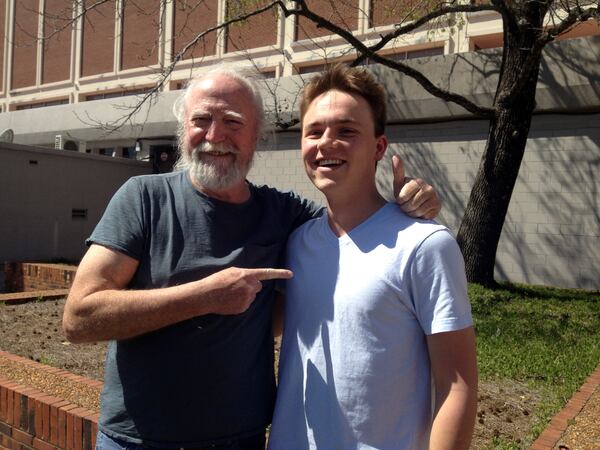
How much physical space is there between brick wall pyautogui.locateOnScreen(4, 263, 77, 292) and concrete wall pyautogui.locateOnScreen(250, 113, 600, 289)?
4.17m

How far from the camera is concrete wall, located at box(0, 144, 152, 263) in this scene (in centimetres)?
1355

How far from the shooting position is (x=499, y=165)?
9.65 meters

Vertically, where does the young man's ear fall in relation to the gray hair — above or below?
below

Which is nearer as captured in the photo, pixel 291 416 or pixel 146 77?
pixel 291 416

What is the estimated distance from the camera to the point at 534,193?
11.4m

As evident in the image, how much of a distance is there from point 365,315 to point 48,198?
1430 cm

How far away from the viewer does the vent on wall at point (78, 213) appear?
1509cm

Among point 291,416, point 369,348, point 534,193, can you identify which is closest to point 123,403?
point 291,416

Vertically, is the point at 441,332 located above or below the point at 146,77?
below

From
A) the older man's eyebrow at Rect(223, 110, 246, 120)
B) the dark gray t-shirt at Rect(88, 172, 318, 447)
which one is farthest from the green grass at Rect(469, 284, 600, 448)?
the older man's eyebrow at Rect(223, 110, 246, 120)

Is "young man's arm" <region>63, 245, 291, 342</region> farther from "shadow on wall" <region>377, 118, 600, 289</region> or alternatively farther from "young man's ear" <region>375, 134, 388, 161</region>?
"shadow on wall" <region>377, 118, 600, 289</region>

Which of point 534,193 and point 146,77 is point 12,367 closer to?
point 534,193

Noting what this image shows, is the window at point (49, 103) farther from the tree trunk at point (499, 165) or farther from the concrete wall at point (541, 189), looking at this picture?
the tree trunk at point (499, 165)

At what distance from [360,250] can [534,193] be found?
418 inches
